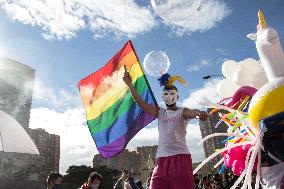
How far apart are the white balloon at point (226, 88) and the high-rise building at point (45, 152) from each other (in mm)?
78967

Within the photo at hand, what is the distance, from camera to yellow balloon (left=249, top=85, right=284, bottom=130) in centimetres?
282

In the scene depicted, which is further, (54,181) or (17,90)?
(17,90)

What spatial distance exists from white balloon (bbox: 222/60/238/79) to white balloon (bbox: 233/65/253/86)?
0.14 meters

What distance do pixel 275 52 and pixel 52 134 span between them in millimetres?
88005

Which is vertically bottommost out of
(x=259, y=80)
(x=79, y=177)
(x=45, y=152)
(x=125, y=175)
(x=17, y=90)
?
(x=125, y=175)

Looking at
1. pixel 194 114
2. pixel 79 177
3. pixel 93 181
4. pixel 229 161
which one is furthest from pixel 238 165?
pixel 79 177

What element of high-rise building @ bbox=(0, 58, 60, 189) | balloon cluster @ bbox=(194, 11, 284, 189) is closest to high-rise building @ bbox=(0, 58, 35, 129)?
high-rise building @ bbox=(0, 58, 60, 189)

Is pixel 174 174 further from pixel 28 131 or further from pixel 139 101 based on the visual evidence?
pixel 28 131

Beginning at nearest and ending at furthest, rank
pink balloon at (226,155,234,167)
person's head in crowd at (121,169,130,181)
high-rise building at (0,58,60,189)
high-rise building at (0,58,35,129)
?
1. pink balloon at (226,155,234,167)
2. person's head in crowd at (121,169,130,181)
3. high-rise building at (0,58,60,189)
4. high-rise building at (0,58,35,129)

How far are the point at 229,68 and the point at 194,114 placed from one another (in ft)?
2.31

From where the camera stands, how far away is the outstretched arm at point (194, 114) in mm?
3689

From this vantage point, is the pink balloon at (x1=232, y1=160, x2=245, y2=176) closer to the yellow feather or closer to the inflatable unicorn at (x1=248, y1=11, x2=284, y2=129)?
the inflatable unicorn at (x1=248, y1=11, x2=284, y2=129)

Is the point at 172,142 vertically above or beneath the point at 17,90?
beneath

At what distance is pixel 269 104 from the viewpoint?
112 inches
